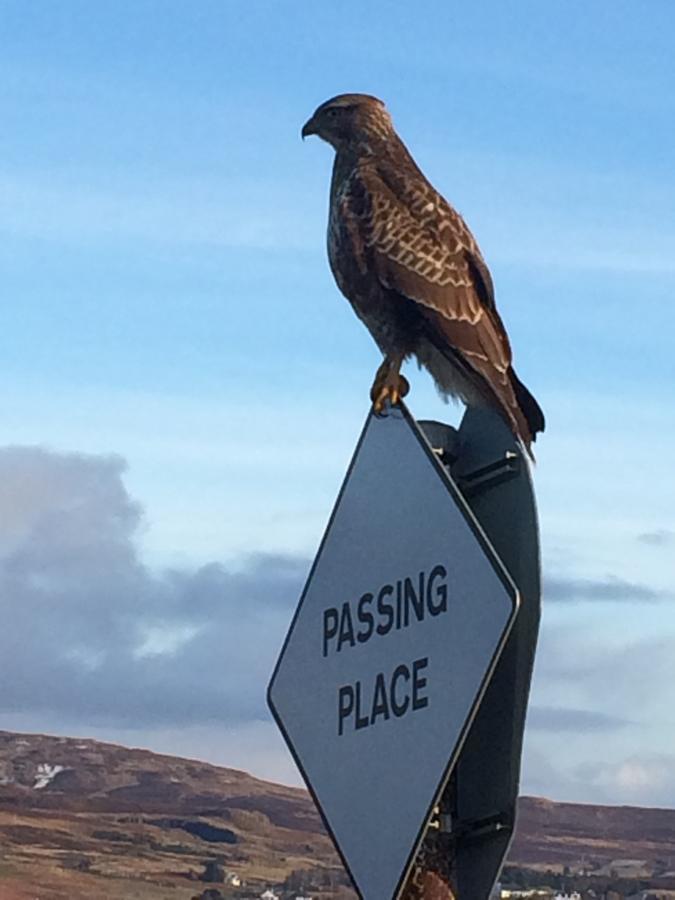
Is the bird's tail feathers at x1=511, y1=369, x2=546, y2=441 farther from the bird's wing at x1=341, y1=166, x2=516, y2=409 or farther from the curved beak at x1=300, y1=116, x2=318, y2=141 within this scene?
the curved beak at x1=300, y1=116, x2=318, y2=141

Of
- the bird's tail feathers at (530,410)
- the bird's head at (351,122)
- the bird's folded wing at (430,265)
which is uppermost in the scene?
the bird's head at (351,122)

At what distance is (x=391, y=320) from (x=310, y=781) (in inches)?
103

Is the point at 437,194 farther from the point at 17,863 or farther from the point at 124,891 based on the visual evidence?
the point at 17,863

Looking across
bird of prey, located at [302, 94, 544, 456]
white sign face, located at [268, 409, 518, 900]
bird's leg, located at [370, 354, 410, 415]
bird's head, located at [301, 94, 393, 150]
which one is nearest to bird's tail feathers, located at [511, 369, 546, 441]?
bird of prey, located at [302, 94, 544, 456]

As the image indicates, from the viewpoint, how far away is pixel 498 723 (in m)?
3.63

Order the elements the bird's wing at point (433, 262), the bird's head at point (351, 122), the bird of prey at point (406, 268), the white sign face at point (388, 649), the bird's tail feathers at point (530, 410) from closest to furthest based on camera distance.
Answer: the white sign face at point (388, 649)
the bird's tail feathers at point (530, 410)
the bird of prey at point (406, 268)
the bird's wing at point (433, 262)
the bird's head at point (351, 122)

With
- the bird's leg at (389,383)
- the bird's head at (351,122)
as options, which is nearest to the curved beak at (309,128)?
the bird's head at (351,122)

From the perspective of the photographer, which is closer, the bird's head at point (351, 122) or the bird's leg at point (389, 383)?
the bird's leg at point (389, 383)

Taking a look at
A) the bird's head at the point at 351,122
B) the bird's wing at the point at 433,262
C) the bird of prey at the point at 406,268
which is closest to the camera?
the bird of prey at the point at 406,268

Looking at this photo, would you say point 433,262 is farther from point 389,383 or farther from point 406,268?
point 389,383

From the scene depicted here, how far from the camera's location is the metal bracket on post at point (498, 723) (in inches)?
140

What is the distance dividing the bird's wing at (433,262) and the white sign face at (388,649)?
4.03 ft

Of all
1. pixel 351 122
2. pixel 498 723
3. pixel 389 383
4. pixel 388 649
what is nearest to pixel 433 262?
pixel 351 122

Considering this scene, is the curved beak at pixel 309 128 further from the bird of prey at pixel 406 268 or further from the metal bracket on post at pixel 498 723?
the metal bracket on post at pixel 498 723
